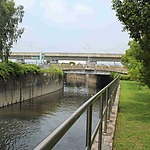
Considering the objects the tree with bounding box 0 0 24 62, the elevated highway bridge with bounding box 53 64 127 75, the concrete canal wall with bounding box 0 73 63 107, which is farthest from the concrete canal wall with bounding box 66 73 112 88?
the tree with bounding box 0 0 24 62

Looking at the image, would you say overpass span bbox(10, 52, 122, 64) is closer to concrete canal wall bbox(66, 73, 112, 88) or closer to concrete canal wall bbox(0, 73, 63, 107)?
concrete canal wall bbox(66, 73, 112, 88)

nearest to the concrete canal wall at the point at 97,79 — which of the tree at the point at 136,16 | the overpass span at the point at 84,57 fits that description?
the overpass span at the point at 84,57

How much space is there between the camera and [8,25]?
24031 mm

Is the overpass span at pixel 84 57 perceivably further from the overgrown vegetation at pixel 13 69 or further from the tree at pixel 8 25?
the tree at pixel 8 25

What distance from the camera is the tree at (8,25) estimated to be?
23203mm

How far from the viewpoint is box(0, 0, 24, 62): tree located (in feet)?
76.1

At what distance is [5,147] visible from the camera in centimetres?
1040

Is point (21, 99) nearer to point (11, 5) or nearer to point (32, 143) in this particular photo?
point (11, 5)

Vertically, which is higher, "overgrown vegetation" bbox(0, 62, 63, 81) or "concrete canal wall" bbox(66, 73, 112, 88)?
"overgrown vegetation" bbox(0, 62, 63, 81)

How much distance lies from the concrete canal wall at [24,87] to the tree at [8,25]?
2.87 metres

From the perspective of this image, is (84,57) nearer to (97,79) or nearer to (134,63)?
(97,79)

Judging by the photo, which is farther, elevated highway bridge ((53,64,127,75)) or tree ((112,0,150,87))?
elevated highway bridge ((53,64,127,75))

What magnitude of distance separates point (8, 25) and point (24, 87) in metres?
6.72

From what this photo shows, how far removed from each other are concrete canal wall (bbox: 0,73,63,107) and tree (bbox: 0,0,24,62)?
2874mm
